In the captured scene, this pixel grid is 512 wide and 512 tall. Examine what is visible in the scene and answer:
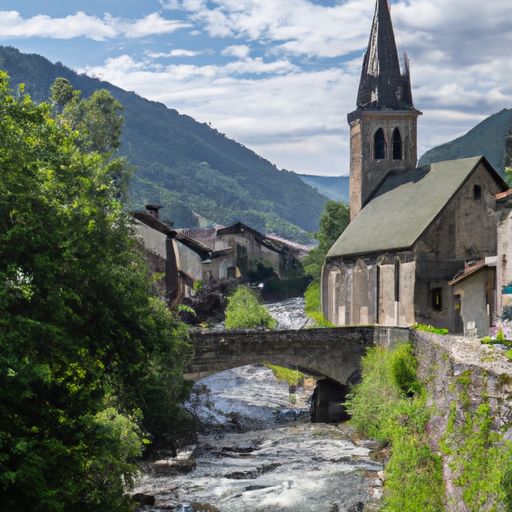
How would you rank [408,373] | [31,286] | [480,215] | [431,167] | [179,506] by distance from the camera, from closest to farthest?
1. [31,286]
2. [179,506]
3. [408,373]
4. [480,215]
5. [431,167]

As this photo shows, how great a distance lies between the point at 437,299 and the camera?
42.3 metres

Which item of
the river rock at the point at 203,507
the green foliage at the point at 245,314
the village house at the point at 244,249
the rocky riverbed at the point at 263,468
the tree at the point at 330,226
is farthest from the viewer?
the tree at the point at 330,226

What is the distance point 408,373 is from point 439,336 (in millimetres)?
3574

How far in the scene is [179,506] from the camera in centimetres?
2277

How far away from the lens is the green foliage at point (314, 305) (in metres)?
55.4

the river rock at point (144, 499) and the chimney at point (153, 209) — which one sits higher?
the chimney at point (153, 209)

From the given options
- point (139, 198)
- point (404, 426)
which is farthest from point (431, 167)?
point (139, 198)

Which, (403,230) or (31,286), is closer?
(31,286)

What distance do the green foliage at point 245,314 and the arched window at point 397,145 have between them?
1562cm

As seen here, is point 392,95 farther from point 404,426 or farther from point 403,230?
point 404,426

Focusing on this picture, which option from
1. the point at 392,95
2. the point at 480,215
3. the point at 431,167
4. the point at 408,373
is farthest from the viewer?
the point at 392,95

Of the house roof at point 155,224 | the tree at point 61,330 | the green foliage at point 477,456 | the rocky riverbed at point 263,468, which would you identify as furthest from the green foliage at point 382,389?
the house roof at point 155,224

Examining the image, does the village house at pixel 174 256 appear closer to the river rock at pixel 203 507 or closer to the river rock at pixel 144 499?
the river rock at pixel 144 499

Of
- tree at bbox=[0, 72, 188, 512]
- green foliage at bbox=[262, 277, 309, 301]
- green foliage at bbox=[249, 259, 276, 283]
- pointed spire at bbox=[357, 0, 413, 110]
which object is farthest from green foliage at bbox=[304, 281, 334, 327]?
tree at bbox=[0, 72, 188, 512]
